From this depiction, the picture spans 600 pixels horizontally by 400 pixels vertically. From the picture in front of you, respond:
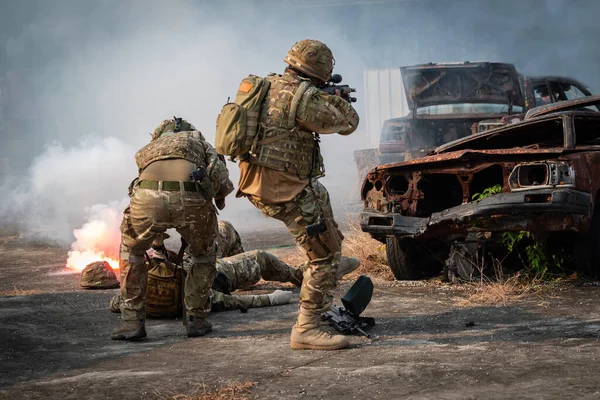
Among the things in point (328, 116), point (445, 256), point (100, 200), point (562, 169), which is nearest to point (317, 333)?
point (328, 116)

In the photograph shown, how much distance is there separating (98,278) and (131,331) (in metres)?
2.90

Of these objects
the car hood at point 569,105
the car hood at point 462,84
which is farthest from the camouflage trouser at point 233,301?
the car hood at point 462,84

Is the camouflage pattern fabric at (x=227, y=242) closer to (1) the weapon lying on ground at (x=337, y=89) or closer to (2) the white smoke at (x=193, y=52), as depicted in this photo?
(1) the weapon lying on ground at (x=337, y=89)

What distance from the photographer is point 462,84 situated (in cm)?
1424

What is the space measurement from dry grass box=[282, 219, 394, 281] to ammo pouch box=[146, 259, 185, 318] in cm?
239

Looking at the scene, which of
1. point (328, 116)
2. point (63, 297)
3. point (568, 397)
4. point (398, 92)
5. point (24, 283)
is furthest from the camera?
point (398, 92)

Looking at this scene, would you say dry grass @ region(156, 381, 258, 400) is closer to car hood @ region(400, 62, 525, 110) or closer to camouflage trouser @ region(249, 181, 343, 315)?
camouflage trouser @ region(249, 181, 343, 315)

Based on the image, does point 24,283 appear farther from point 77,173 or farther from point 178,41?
point 178,41

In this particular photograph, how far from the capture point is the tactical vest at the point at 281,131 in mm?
5508

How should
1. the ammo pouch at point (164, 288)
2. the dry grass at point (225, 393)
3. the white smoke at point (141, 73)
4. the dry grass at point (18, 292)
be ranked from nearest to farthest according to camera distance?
1. the dry grass at point (225, 393)
2. the ammo pouch at point (164, 288)
3. the dry grass at point (18, 292)
4. the white smoke at point (141, 73)

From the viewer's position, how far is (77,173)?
18531 mm

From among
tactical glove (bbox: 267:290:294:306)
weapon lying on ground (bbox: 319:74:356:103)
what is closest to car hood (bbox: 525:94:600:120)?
tactical glove (bbox: 267:290:294:306)

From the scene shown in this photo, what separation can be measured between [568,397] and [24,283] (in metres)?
7.02

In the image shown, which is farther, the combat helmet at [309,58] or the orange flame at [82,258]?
the orange flame at [82,258]
